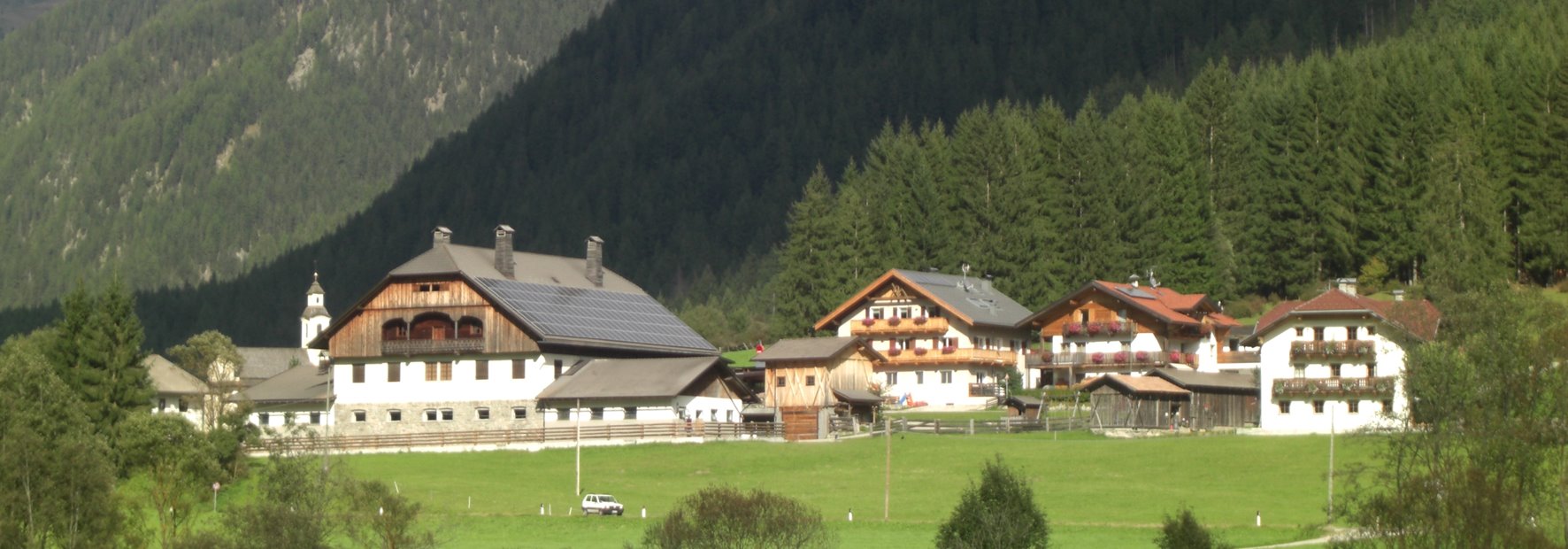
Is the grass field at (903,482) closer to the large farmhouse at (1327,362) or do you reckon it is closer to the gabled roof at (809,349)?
the large farmhouse at (1327,362)

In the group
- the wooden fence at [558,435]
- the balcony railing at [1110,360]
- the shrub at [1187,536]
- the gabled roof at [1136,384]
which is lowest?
the shrub at [1187,536]

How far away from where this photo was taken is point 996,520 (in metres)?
50.1

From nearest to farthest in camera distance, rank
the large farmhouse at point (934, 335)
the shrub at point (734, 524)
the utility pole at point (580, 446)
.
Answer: the shrub at point (734, 524) < the utility pole at point (580, 446) < the large farmhouse at point (934, 335)

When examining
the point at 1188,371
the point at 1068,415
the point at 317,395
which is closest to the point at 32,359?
the point at 317,395

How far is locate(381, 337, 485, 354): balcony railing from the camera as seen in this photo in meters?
100

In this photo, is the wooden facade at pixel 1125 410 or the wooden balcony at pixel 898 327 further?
the wooden balcony at pixel 898 327

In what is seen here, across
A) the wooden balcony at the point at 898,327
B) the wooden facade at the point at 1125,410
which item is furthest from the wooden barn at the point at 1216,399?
the wooden balcony at the point at 898,327

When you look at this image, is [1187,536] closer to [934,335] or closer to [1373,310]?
[1373,310]

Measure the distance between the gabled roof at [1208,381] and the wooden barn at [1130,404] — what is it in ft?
4.09

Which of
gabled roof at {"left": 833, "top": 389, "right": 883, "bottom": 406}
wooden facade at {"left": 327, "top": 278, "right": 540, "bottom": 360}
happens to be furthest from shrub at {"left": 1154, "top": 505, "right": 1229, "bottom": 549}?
wooden facade at {"left": 327, "top": 278, "right": 540, "bottom": 360}

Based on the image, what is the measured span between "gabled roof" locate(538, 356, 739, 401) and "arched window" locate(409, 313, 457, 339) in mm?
7074

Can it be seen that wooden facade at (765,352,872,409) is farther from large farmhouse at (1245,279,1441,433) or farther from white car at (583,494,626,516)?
white car at (583,494,626,516)

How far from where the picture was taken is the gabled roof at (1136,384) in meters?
87.4

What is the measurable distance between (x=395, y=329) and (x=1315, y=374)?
45.0 m
